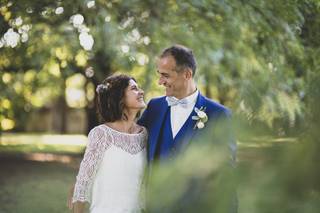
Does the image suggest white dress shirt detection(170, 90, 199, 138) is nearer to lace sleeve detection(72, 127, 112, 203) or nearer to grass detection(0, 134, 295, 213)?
lace sleeve detection(72, 127, 112, 203)

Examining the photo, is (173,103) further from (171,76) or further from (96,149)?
(96,149)

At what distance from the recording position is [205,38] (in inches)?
328

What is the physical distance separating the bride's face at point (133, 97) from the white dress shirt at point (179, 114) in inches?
9.9

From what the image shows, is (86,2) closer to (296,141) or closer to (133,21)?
(133,21)

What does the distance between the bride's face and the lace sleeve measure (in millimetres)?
236

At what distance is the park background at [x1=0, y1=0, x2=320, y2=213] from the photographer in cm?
80

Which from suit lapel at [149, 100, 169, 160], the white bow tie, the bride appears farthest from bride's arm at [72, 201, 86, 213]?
the white bow tie

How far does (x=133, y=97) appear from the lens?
3.41 meters

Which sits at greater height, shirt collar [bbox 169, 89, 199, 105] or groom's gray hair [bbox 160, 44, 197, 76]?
groom's gray hair [bbox 160, 44, 197, 76]

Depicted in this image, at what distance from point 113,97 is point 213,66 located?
654 cm

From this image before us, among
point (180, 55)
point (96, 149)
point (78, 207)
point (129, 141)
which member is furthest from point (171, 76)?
point (78, 207)

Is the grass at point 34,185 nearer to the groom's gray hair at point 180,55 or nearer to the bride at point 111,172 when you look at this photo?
the bride at point 111,172

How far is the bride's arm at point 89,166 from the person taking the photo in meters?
3.24

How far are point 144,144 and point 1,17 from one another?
4737 mm
